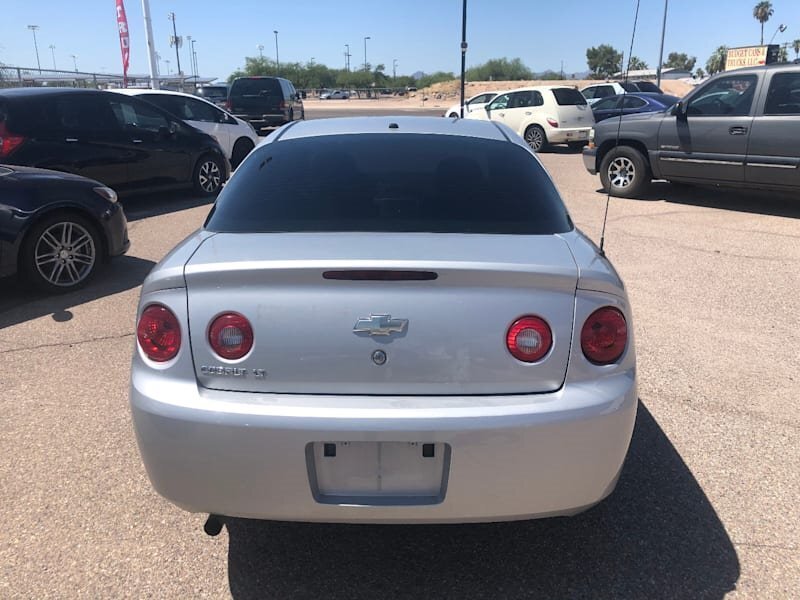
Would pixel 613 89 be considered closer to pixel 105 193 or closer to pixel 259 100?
pixel 259 100

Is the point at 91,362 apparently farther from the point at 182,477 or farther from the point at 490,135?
the point at 490,135

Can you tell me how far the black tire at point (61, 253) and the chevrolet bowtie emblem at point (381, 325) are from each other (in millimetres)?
4615

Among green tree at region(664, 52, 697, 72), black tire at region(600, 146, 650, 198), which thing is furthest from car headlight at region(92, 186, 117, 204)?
green tree at region(664, 52, 697, 72)

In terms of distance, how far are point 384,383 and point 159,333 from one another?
803 mm

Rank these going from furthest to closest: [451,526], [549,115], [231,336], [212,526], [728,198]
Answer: [549,115], [728,198], [451,526], [212,526], [231,336]

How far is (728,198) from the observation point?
33.9 ft

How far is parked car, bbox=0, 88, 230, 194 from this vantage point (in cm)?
774

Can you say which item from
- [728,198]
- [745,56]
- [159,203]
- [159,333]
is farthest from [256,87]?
[745,56]

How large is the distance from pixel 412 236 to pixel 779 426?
2.47m

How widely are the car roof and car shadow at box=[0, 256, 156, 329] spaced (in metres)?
2.93

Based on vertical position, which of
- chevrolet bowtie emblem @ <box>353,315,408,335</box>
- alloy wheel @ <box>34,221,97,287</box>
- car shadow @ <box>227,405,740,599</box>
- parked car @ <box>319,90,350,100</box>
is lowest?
car shadow @ <box>227,405,740,599</box>

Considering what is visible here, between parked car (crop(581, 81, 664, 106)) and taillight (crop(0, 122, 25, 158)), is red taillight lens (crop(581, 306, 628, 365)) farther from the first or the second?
parked car (crop(581, 81, 664, 106))

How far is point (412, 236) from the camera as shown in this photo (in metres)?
2.43

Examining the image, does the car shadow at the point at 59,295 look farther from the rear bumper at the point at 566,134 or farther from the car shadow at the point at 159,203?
the rear bumper at the point at 566,134
